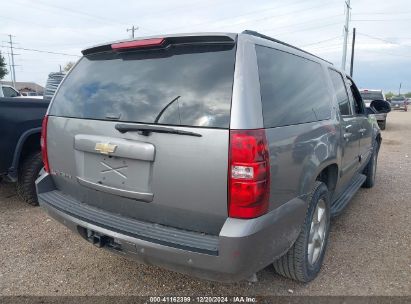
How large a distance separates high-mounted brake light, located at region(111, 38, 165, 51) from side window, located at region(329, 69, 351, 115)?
6.82 ft

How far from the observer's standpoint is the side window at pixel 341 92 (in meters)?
3.63

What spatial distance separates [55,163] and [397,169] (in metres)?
6.99

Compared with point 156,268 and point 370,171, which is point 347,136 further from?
point 370,171

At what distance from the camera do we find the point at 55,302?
261 cm

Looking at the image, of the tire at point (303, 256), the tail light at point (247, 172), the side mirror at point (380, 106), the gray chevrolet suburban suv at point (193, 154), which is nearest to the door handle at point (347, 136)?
the gray chevrolet suburban suv at point (193, 154)

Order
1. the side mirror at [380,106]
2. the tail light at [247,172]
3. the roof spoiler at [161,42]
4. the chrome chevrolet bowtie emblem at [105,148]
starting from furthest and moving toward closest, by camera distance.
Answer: the side mirror at [380,106], the chrome chevrolet bowtie emblem at [105,148], the roof spoiler at [161,42], the tail light at [247,172]

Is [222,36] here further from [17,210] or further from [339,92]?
[17,210]

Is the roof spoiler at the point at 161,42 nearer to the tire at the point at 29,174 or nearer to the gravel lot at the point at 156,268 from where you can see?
the gravel lot at the point at 156,268

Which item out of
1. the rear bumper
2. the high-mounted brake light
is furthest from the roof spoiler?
the rear bumper

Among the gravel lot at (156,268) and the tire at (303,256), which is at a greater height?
the tire at (303,256)

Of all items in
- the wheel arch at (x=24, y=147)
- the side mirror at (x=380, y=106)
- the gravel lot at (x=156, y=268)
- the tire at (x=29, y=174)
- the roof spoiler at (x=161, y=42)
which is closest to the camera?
the roof spoiler at (x=161, y=42)

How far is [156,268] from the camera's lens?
→ 307 cm

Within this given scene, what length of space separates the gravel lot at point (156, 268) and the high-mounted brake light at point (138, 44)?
1.86 m

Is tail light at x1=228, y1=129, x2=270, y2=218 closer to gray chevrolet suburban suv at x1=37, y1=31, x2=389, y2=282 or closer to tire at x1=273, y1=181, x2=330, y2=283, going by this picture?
gray chevrolet suburban suv at x1=37, y1=31, x2=389, y2=282
